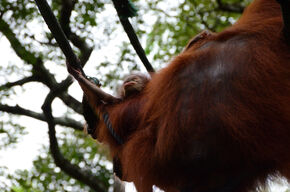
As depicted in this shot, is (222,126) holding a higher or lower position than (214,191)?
higher

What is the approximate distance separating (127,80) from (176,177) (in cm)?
122

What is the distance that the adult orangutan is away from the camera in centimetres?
277

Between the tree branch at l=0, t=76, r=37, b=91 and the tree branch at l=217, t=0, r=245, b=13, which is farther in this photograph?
the tree branch at l=217, t=0, r=245, b=13

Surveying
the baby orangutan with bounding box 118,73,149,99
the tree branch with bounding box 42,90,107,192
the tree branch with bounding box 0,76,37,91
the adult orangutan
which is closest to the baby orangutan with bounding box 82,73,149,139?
the baby orangutan with bounding box 118,73,149,99

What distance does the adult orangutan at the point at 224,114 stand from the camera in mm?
2773

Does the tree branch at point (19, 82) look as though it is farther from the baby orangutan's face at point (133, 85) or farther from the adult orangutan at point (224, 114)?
the adult orangutan at point (224, 114)

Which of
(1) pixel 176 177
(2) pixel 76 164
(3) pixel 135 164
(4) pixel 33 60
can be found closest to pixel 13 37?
(4) pixel 33 60

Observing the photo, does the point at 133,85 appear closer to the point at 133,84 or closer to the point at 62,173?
the point at 133,84

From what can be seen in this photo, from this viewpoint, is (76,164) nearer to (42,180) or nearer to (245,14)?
(42,180)

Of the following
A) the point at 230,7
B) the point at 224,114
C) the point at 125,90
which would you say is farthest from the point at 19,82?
the point at 224,114

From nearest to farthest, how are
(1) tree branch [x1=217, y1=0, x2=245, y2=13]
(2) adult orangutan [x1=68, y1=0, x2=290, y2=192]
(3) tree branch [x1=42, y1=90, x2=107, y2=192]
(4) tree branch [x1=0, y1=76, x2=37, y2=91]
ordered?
(2) adult orangutan [x1=68, y1=0, x2=290, y2=192], (3) tree branch [x1=42, y1=90, x2=107, y2=192], (4) tree branch [x1=0, y1=76, x2=37, y2=91], (1) tree branch [x1=217, y1=0, x2=245, y2=13]

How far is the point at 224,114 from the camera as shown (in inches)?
110

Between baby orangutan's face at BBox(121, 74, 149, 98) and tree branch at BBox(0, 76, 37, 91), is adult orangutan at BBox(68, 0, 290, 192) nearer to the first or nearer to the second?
baby orangutan's face at BBox(121, 74, 149, 98)

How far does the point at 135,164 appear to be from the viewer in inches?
132
